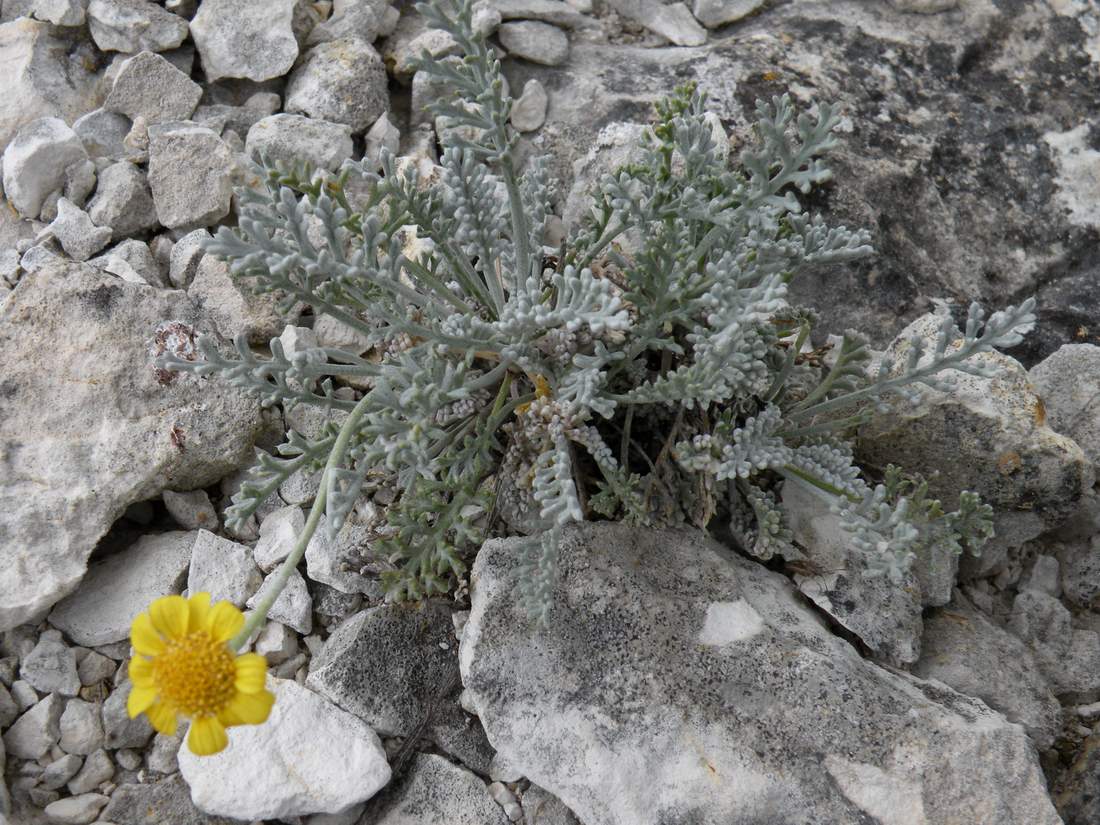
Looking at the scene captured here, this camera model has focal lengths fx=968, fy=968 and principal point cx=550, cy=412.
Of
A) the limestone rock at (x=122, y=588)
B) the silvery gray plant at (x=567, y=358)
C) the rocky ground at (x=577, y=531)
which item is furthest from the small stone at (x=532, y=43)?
the limestone rock at (x=122, y=588)

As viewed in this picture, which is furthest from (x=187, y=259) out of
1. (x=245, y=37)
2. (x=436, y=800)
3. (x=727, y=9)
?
(x=727, y=9)

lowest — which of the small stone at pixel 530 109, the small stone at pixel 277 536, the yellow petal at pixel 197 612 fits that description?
the small stone at pixel 277 536

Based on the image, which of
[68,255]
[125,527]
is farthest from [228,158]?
[125,527]

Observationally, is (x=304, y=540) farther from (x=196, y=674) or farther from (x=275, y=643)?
(x=275, y=643)

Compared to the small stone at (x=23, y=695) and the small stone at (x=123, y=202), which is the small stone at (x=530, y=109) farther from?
the small stone at (x=23, y=695)

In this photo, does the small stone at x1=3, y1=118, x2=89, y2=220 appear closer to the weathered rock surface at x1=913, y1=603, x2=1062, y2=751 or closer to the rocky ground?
the rocky ground

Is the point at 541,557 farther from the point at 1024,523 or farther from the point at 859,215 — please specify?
the point at 859,215

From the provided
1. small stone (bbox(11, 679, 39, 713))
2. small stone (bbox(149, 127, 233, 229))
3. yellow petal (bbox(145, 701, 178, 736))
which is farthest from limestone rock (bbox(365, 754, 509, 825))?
small stone (bbox(149, 127, 233, 229))
